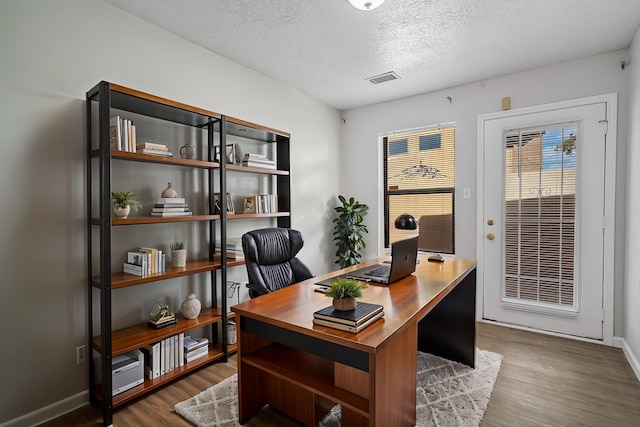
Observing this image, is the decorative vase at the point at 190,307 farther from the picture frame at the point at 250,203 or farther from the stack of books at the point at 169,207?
the picture frame at the point at 250,203

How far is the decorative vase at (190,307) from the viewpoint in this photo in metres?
2.54

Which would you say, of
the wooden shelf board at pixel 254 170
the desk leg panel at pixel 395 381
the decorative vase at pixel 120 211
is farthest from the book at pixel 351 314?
the wooden shelf board at pixel 254 170

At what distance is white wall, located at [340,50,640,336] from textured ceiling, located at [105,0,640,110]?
16 cm

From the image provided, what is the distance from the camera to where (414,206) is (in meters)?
4.23

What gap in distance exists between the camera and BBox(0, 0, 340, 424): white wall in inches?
72.6

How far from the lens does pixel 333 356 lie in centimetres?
133

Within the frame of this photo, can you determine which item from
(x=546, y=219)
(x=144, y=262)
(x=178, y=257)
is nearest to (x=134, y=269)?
(x=144, y=262)

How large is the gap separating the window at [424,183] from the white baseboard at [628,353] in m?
1.65

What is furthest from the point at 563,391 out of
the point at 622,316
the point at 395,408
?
the point at 395,408

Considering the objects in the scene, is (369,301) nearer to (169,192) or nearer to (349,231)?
(169,192)

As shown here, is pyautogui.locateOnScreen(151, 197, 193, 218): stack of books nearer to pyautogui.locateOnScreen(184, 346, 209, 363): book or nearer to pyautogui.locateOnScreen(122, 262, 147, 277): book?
pyautogui.locateOnScreen(122, 262, 147, 277): book

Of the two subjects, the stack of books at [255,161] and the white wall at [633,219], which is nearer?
the white wall at [633,219]

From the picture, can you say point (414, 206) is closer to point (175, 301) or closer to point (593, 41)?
point (593, 41)

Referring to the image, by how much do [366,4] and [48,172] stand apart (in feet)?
7.53
